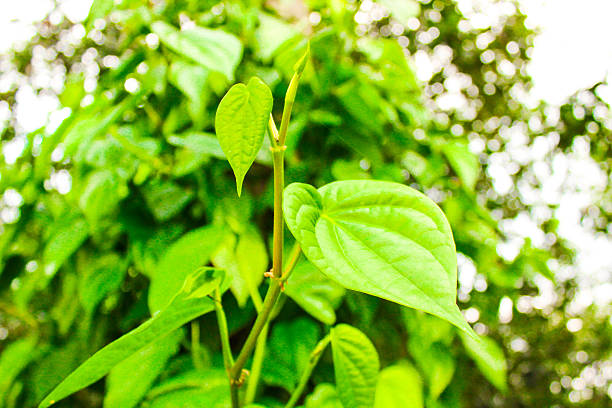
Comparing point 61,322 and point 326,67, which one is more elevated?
point 326,67

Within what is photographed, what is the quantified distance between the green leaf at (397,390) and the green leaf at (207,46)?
0.25m

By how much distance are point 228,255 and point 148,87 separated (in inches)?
6.9

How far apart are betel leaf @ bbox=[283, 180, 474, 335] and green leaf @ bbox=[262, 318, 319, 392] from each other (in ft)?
0.62

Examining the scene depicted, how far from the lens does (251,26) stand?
47cm

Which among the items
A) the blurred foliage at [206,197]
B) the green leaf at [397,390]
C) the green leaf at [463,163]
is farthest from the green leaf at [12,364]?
the green leaf at [463,163]

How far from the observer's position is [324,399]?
332 millimetres

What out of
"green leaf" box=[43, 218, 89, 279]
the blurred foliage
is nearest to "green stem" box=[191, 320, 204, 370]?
the blurred foliage

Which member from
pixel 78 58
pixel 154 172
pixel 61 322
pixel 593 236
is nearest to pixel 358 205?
pixel 154 172

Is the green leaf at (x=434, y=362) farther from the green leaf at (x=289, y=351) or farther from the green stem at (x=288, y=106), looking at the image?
the green stem at (x=288, y=106)

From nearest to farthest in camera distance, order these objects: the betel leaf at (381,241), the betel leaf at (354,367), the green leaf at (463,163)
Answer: the betel leaf at (381,241) < the betel leaf at (354,367) < the green leaf at (463,163)

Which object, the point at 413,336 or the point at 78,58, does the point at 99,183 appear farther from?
the point at 78,58

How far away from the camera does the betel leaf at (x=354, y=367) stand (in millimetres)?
256

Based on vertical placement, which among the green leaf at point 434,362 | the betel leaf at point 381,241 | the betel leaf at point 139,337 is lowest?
the green leaf at point 434,362

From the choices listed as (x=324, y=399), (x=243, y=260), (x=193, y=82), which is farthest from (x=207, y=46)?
(x=324, y=399)
